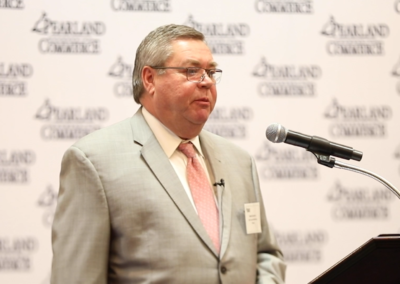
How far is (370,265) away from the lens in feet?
6.33

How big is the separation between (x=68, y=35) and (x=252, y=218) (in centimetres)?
177

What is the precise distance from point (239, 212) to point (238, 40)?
62.9 inches

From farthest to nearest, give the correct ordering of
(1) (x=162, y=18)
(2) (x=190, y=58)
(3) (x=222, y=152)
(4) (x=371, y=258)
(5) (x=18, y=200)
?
1. (1) (x=162, y=18)
2. (5) (x=18, y=200)
3. (3) (x=222, y=152)
4. (2) (x=190, y=58)
5. (4) (x=371, y=258)

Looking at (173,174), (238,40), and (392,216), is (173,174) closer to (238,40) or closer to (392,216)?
(238,40)

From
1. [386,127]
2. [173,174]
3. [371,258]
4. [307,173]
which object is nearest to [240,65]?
[307,173]

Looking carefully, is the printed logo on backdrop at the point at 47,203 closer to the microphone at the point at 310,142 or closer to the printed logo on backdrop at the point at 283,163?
the printed logo on backdrop at the point at 283,163

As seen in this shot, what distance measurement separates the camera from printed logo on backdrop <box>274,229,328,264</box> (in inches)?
153

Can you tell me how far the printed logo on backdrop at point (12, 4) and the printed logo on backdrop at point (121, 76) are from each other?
0.66 metres

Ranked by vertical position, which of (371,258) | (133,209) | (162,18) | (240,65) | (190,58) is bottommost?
(371,258)

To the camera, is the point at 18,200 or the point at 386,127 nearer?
the point at 18,200

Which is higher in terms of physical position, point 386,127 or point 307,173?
point 386,127

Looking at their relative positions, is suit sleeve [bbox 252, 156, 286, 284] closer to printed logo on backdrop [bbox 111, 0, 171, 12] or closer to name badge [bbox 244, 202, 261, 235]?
name badge [bbox 244, 202, 261, 235]

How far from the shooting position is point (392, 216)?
402cm

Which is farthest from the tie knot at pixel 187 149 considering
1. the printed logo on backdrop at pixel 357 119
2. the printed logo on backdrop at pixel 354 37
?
the printed logo on backdrop at pixel 354 37
